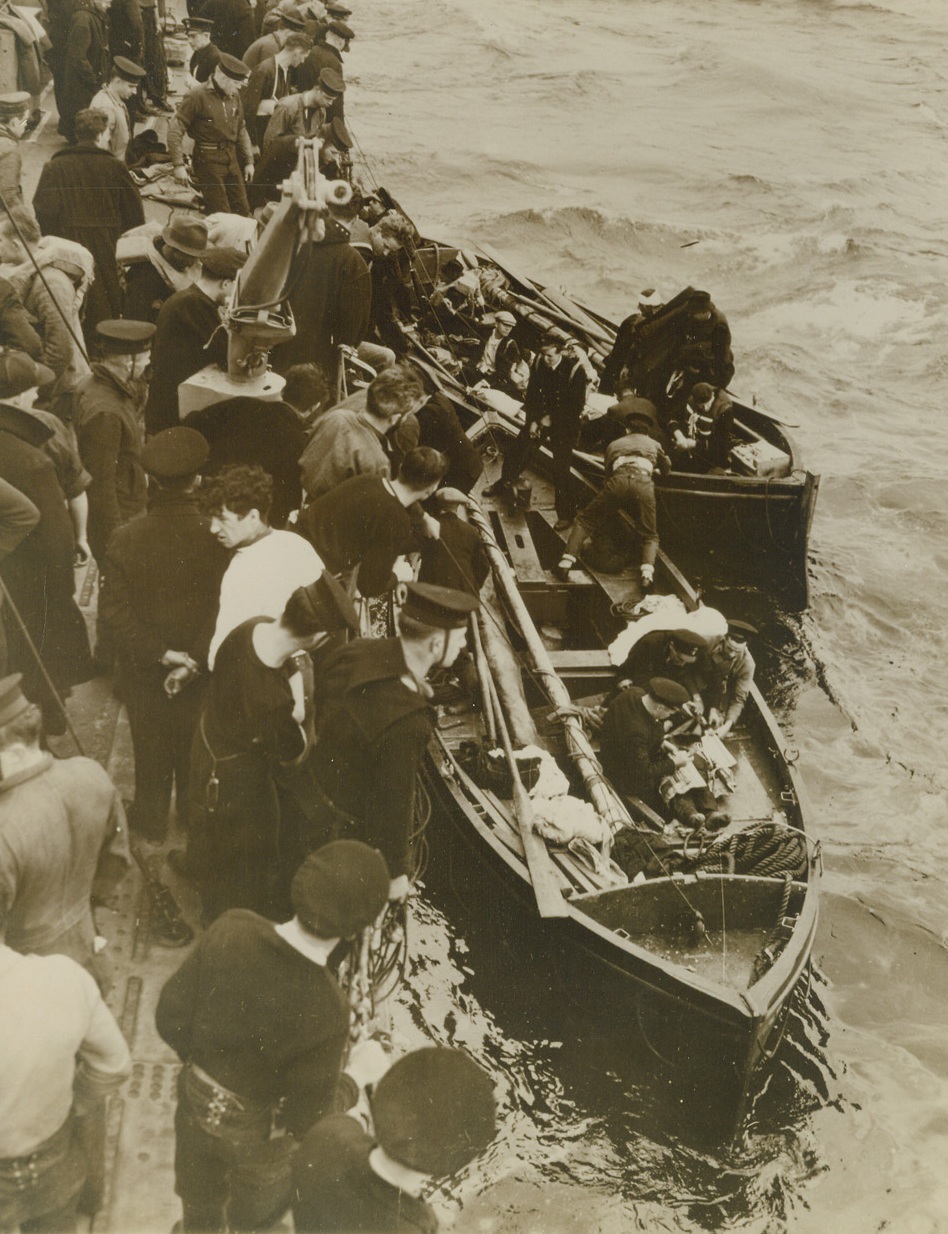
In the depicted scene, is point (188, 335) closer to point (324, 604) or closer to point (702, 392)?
point (324, 604)

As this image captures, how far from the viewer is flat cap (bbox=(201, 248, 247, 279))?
4.39m

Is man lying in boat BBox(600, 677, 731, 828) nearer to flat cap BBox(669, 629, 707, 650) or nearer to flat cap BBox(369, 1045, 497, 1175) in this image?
flat cap BBox(669, 629, 707, 650)

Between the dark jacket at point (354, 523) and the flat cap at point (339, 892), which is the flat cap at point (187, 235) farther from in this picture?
the flat cap at point (339, 892)

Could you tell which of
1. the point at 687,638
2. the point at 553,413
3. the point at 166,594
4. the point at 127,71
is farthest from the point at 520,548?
the point at 166,594

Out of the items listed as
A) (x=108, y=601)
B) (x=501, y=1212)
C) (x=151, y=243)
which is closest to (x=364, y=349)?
(x=151, y=243)

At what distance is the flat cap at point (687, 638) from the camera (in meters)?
5.37

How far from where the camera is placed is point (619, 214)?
53.3 ft

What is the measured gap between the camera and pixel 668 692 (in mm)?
5125

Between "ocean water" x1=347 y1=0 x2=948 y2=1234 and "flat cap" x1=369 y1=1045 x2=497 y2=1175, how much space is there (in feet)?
8.88

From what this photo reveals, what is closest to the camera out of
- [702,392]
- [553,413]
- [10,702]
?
[10,702]

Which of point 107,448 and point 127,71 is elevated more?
point 127,71

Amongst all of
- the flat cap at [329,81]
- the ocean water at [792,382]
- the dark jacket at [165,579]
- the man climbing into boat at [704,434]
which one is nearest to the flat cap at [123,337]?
the dark jacket at [165,579]

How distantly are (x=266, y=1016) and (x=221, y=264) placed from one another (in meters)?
3.34

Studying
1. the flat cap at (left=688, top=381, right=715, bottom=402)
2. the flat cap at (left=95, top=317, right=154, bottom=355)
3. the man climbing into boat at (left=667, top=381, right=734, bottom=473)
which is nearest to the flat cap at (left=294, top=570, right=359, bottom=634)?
the flat cap at (left=95, top=317, right=154, bottom=355)
